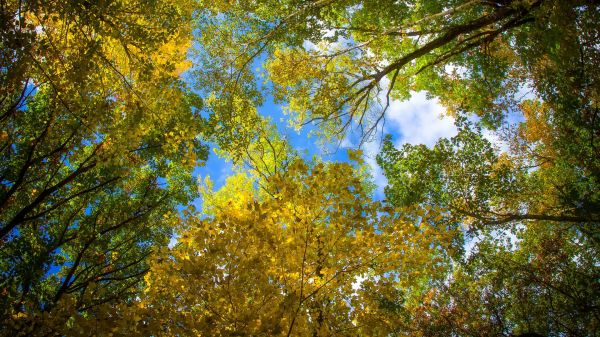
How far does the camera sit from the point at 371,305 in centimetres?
496

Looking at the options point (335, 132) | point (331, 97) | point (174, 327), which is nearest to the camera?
point (174, 327)

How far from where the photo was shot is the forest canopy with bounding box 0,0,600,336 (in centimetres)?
437

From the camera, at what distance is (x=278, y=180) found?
4699mm

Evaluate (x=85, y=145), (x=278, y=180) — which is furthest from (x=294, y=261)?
(x=85, y=145)

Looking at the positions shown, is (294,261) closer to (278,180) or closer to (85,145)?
(278,180)

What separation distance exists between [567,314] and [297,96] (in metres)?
8.75

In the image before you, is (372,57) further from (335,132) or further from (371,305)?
(371,305)

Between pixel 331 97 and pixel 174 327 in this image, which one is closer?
pixel 174 327

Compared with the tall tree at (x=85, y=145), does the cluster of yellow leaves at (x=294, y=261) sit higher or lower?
lower

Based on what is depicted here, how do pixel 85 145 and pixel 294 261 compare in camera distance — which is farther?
pixel 85 145

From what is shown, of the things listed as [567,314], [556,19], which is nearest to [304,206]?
[556,19]

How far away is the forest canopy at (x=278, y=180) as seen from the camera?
4.37 meters

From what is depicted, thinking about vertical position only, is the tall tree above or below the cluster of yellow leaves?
above

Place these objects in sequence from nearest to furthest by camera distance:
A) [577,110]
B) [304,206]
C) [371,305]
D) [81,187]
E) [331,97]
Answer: [304,206], [371,305], [577,110], [81,187], [331,97]
